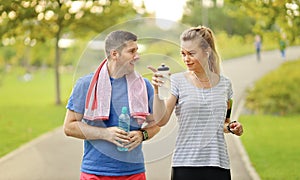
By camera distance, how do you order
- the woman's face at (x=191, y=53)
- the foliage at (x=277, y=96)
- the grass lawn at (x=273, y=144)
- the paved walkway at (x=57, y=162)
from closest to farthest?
1. the woman's face at (x=191, y=53)
2. the paved walkway at (x=57, y=162)
3. the grass lawn at (x=273, y=144)
4. the foliage at (x=277, y=96)

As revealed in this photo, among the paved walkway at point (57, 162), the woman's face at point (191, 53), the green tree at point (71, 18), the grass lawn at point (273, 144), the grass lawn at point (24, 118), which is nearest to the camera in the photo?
the woman's face at point (191, 53)

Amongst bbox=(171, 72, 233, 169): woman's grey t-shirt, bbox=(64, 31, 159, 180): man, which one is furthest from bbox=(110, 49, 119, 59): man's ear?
bbox=(171, 72, 233, 169): woman's grey t-shirt

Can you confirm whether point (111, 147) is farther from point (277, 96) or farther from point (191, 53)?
point (277, 96)

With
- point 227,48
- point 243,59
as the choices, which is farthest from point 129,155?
point 227,48

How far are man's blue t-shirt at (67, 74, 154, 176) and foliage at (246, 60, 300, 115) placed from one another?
1391 cm

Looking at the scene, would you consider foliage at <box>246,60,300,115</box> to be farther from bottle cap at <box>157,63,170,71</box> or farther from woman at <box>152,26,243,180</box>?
bottle cap at <box>157,63,170,71</box>

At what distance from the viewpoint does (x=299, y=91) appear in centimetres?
1847

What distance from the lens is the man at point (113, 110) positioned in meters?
3.71

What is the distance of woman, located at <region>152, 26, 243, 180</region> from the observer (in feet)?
12.6

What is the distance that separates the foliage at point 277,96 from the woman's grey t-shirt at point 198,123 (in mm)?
13694

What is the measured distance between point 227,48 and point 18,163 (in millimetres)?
26503

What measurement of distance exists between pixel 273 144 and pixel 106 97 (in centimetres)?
840

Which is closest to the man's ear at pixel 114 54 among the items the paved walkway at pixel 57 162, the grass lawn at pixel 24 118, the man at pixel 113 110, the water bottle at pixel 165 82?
the man at pixel 113 110

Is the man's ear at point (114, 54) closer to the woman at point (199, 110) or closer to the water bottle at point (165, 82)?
the water bottle at point (165, 82)
